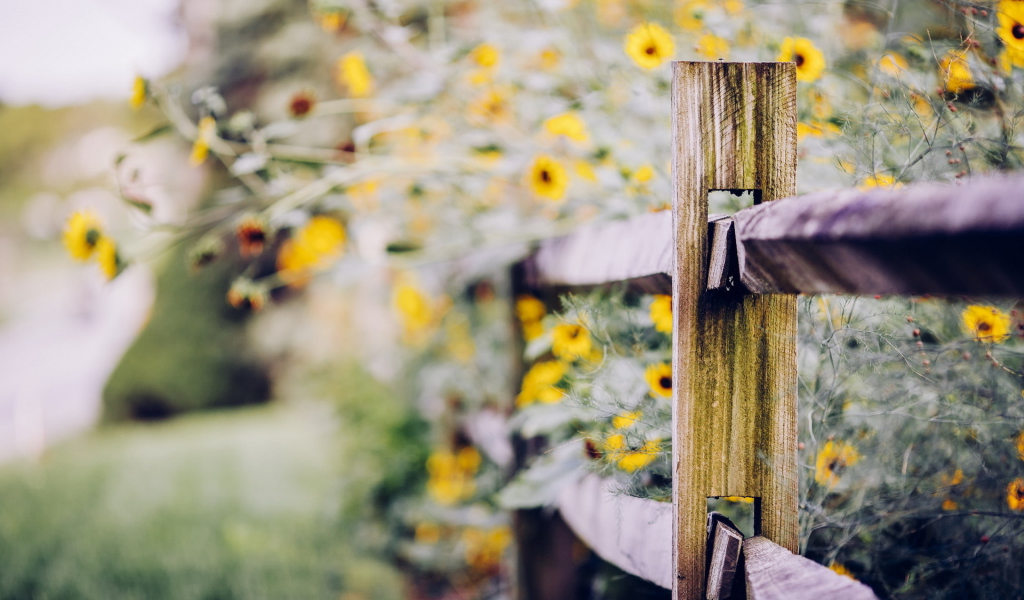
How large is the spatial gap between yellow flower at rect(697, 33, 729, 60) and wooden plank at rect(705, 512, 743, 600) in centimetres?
80

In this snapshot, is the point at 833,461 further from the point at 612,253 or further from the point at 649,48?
the point at 649,48

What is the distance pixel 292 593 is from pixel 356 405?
2.50ft

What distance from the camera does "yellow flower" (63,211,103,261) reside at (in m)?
1.17

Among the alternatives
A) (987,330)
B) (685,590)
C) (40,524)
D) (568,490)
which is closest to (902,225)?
(685,590)

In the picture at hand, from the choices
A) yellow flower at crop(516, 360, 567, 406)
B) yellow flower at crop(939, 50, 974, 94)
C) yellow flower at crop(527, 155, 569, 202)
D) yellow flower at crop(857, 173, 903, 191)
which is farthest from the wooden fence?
yellow flower at crop(527, 155, 569, 202)

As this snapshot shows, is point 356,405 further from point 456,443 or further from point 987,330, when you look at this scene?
point 987,330

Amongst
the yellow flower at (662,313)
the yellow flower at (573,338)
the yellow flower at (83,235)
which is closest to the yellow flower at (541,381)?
the yellow flower at (573,338)

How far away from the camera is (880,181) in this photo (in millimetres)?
697

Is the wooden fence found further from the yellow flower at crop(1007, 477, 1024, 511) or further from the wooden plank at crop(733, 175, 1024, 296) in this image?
the yellow flower at crop(1007, 477, 1024, 511)

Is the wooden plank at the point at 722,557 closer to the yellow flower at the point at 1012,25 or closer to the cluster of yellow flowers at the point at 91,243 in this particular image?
the yellow flower at the point at 1012,25

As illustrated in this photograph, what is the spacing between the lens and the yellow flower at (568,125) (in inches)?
43.9

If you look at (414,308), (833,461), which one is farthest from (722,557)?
(414,308)

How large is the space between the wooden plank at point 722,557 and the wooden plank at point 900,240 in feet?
0.76

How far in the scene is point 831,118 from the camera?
2.93ft
